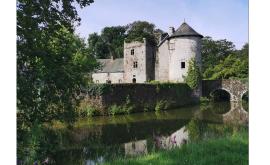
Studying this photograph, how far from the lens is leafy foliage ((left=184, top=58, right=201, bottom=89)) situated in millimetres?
15334

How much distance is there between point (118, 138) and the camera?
7.39 m

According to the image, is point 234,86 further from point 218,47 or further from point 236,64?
point 218,47

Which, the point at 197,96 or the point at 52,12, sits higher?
the point at 52,12

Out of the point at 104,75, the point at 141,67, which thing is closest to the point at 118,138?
the point at 104,75

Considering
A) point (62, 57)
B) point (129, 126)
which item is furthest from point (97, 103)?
point (62, 57)

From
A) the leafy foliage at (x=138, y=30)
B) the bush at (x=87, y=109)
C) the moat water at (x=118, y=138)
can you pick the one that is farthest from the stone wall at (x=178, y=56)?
the leafy foliage at (x=138, y=30)

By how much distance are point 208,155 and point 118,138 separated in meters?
3.85

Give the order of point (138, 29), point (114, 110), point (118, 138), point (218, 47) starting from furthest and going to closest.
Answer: point (114, 110)
point (118, 138)
point (218, 47)
point (138, 29)

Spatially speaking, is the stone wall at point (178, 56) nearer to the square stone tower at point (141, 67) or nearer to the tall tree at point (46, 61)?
the square stone tower at point (141, 67)

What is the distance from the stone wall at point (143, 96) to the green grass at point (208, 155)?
24.9 ft
